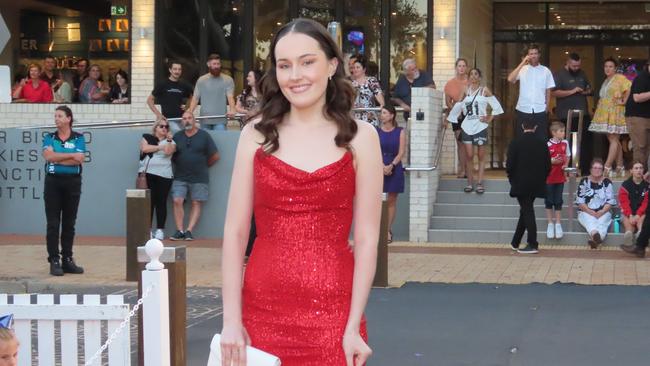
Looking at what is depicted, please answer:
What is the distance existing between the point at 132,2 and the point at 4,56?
280 cm

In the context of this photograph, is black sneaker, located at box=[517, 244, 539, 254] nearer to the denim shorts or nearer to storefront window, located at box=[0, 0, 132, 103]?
the denim shorts

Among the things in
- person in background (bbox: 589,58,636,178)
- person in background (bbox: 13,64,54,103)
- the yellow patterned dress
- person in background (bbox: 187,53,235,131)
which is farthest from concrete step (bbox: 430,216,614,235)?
person in background (bbox: 13,64,54,103)

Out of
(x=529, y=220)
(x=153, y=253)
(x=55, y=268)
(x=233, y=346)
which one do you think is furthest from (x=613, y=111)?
(x=233, y=346)

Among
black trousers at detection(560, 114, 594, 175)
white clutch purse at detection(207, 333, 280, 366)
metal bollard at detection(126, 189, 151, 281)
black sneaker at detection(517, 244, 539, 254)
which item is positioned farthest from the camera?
black trousers at detection(560, 114, 594, 175)

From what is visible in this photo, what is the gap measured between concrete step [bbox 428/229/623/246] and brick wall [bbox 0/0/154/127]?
7.11 meters

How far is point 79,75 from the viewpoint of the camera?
2316 centimetres

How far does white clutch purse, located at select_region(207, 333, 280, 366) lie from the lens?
385 centimetres

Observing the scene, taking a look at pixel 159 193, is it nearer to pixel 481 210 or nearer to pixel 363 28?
pixel 481 210

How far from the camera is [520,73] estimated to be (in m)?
18.9

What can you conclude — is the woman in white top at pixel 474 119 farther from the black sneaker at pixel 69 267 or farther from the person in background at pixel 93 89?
the person in background at pixel 93 89

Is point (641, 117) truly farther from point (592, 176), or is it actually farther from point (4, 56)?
point (4, 56)

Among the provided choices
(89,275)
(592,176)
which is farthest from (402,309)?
(592,176)

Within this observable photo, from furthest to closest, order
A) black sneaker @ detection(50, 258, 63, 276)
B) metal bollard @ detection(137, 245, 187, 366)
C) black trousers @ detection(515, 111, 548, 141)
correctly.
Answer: black trousers @ detection(515, 111, 548, 141)
black sneaker @ detection(50, 258, 63, 276)
metal bollard @ detection(137, 245, 187, 366)

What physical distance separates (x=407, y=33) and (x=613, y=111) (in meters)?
4.27
